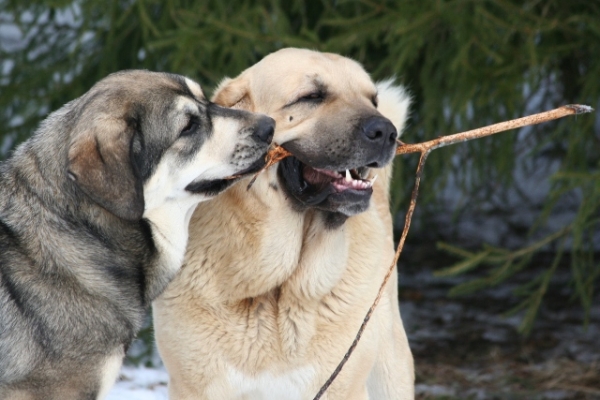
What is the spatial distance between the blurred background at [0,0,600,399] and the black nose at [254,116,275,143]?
6.53ft

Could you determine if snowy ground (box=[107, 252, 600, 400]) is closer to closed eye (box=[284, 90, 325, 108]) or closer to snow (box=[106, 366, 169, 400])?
snow (box=[106, 366, 169, 400])

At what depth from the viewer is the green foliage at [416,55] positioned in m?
5.78

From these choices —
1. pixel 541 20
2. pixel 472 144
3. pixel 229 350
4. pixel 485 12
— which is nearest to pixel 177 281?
pixel 229 350

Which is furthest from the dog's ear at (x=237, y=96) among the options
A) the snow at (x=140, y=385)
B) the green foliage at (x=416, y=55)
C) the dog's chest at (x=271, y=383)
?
the snow at (x=140, y=385)

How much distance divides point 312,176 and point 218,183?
477 mm

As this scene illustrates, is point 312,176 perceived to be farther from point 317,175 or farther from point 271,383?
point 271,383

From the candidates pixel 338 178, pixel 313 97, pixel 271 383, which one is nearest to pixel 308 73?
pixel 313 97

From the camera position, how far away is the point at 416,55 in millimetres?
6258

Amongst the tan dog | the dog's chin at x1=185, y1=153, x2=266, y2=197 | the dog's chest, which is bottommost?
the dog's chest

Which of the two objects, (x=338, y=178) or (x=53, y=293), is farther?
(x=338, y=178)

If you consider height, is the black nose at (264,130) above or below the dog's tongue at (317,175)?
above

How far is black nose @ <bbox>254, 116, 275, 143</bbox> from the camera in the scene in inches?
148

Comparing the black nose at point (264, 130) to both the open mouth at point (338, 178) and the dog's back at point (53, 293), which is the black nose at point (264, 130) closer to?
the open mouth at point (338, 178)

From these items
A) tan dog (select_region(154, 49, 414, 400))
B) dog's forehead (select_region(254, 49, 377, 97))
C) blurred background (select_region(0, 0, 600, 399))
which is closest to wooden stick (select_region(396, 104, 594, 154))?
tan dog (select_region(154, 49, 414, 400))
